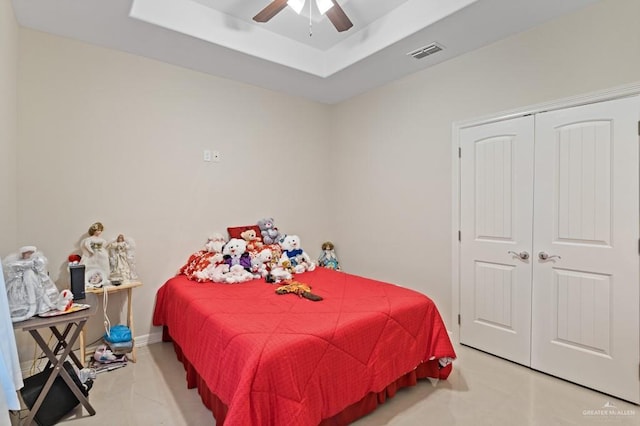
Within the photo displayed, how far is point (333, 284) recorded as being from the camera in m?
2.73

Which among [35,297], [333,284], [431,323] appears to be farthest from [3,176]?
[431,323]

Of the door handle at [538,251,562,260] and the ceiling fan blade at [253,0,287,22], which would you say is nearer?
the ceiling fan blade at [253,0,287,22]

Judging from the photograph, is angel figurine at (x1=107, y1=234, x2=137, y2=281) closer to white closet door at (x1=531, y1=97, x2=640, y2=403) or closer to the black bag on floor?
the black bag on floor

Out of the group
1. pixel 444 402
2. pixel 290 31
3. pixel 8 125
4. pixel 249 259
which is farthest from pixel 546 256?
pixel 8 125

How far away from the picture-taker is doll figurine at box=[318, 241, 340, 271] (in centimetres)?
412

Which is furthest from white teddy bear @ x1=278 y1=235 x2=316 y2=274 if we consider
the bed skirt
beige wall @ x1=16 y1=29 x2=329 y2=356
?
the bed skirt

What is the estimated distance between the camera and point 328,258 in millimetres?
4160

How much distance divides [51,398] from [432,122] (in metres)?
3.47

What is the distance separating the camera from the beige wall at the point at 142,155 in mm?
2504

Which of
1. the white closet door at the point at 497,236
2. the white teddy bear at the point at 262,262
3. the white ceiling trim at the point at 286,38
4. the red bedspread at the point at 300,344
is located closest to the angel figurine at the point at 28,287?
the red bedspread at the point at 300,344

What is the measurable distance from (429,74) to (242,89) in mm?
1920

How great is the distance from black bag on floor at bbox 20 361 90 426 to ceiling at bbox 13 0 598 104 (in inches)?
93.9

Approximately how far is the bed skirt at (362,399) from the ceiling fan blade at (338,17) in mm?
2448

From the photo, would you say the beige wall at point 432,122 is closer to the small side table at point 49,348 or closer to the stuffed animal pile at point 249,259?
the stuffed animal pile at point 249,259
